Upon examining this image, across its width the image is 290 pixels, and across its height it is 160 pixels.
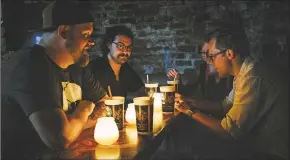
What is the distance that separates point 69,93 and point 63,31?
0.33 metres

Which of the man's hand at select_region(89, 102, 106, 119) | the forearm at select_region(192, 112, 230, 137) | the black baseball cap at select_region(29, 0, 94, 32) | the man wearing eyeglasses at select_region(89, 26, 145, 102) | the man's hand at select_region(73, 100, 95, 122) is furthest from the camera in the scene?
the man wearing eyeglasses at select_region(89, 26, 145, 102)

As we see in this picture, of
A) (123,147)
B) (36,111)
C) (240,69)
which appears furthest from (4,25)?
(240,69)

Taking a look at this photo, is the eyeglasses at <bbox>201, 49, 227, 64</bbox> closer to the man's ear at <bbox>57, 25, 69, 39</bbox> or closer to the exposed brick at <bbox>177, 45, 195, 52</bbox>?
the exposed brick at <bbox>177, 45, 195, 52</bbox>

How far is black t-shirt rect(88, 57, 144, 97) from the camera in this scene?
6.68ft

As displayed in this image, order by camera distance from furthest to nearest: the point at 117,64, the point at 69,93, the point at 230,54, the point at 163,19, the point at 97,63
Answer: the point at 117,64, the point at 97,63, the point at 163,19, the point at 230,54, the point at 69,93

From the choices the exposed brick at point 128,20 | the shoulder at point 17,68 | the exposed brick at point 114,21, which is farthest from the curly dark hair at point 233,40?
the shoulder at point 17,68

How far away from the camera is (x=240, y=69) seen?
1740mm

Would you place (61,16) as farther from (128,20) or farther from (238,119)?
(238,119)

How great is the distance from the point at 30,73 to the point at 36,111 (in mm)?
175

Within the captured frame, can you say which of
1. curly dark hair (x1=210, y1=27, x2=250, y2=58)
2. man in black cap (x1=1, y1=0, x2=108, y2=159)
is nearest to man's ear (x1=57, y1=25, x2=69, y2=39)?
man in black cap (x1=1, y1=0, x2=108, y2=159)

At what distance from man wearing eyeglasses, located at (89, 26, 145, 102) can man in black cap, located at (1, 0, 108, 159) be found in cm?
39

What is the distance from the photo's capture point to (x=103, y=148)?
117cm

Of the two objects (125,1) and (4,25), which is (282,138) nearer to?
(125,1)

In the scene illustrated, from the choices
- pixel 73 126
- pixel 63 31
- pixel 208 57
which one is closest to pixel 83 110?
pixel 73 126
